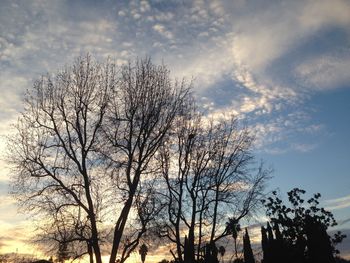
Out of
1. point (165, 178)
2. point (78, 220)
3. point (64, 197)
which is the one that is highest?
point (165, 178)

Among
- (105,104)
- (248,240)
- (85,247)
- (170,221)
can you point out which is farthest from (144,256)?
(105,104)

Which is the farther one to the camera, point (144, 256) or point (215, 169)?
point (144, 256)

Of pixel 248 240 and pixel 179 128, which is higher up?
pixel 179 128

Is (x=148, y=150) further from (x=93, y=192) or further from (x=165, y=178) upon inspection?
(x=165, y=178)

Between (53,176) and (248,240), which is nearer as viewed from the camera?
(53,176)

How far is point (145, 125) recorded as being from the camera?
2058cm

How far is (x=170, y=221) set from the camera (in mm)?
26141

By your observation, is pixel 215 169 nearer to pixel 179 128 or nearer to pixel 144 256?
pixel 179 128

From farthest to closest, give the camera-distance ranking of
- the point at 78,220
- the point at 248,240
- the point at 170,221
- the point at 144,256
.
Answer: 1. the point at 144,256
2. the point at 248,240
3. the point at 170,221
4. the point at 78,220

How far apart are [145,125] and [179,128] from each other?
611cm

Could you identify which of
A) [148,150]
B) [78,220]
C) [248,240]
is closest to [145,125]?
[148,150]

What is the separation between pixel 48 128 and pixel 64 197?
14.0 ft

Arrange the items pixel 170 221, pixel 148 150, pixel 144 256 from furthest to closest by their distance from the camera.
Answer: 1. pixel 144 256
2. pixel 170 221
3. pixel 148 150

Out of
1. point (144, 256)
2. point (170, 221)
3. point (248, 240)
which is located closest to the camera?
point (170, 221)
